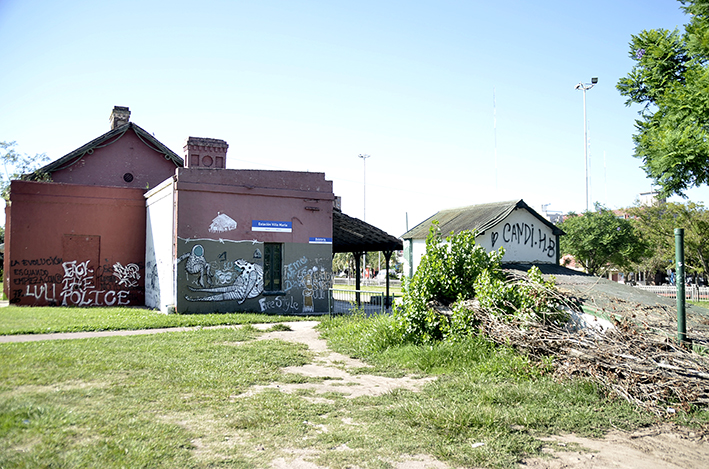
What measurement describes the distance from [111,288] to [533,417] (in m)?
18.4

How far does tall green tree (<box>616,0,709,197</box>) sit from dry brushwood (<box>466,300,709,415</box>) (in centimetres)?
772

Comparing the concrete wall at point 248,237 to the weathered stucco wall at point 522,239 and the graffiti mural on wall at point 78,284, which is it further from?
the weathered stucco wall at point 522,239

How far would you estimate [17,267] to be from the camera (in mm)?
18469

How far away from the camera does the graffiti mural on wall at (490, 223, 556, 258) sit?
41.9ft

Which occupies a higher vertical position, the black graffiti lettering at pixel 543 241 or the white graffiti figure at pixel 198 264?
the black graffiti lettering at pixel 543 241

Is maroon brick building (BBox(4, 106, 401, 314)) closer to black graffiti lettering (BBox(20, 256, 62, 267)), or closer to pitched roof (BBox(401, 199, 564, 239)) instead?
black graffiti lettering (BBox(20, 256, 62, 267))

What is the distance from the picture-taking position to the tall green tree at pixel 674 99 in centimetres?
1205

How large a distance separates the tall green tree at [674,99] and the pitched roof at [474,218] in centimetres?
343

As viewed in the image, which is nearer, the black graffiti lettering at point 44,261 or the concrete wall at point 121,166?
the black graffiti lettering at point 44,261

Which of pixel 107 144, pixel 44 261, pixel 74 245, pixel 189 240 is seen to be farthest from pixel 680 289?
pixel 107 144

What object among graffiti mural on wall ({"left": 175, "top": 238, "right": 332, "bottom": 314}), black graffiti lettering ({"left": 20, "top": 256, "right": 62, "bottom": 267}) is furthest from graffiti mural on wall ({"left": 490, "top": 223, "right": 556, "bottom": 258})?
black graffiti lettering ({"left": 20, "top": 256, "right": 62, "bottom": 267})

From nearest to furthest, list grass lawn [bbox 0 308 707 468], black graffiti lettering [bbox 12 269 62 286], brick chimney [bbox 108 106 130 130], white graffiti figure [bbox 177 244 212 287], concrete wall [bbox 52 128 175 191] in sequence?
1. grass lawn [bbox 0 308 707 468]
2. white graffiti figure [bbox 177 244 212 287]
3. black graffiti lettering [bbox 12 269 62 286]
4. concrete wall [bbox 52 128 175 191]
5. brick chimney [bbox 108 106 130 130]

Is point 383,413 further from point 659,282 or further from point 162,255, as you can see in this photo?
point 659,282

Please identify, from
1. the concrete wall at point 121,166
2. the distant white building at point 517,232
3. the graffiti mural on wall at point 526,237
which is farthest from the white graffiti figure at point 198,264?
the concrete wall at point 121,166
